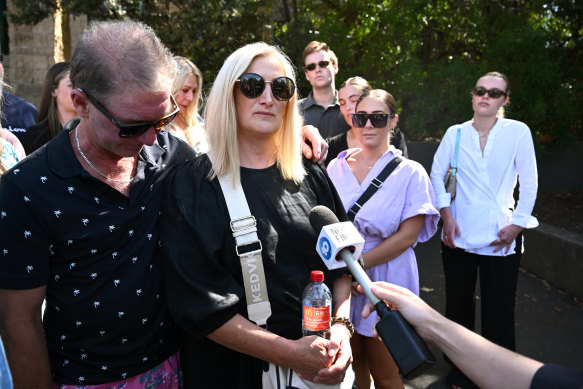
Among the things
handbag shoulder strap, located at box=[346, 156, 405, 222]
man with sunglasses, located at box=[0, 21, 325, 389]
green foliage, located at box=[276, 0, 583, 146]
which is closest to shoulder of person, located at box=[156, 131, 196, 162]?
man with sunglasses, located at box=[0, 21, 325, 389]

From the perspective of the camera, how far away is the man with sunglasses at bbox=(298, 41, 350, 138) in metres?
5.11

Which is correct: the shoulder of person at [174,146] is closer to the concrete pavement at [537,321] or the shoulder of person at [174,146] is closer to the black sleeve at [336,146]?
the black sleeve at [336,146]

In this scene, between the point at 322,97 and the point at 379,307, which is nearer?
the point at 379,307

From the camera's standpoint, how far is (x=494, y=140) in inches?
162

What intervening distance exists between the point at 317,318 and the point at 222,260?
476 millimetres

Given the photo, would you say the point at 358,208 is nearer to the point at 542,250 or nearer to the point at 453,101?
the point at 542,250

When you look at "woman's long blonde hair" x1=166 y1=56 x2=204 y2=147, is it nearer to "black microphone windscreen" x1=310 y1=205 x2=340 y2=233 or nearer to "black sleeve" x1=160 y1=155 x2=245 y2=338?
"black sleeve" x1=160 y1=155 x2=245 y2=338

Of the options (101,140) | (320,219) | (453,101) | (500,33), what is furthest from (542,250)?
(101,140)

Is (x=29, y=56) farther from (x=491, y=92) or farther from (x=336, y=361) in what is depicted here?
A: (x=336, y=361)

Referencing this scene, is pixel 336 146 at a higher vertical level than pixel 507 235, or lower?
higher

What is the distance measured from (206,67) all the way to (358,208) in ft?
22.4

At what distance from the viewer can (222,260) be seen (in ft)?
6.99

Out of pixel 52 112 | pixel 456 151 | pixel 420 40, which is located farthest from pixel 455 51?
pixel 52 112

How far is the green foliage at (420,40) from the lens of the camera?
8625 mm
